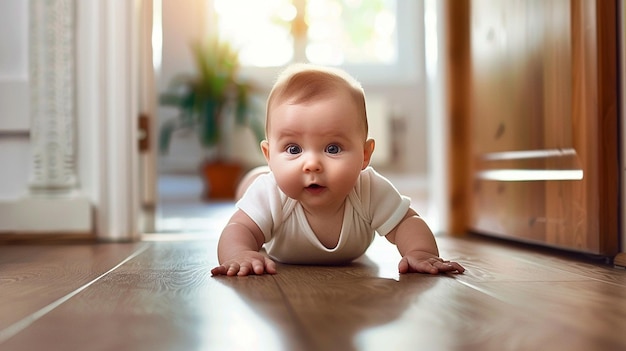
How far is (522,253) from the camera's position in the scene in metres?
1.47

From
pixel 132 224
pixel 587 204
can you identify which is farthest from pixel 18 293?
pixel 587 204

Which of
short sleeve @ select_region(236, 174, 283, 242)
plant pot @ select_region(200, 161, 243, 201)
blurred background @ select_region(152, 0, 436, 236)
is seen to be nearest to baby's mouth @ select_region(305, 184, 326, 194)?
short sleeve @ select_region(236, 174, 283, 242)


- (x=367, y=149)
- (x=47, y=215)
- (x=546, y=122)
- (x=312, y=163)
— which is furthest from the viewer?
(x=47, y=215)

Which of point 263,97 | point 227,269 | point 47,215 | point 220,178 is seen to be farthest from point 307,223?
point 263,97

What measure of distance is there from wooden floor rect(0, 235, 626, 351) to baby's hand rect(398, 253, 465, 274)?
2 centimetres

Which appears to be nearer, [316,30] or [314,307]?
[314,307]

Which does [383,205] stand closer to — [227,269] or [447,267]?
[447,267]

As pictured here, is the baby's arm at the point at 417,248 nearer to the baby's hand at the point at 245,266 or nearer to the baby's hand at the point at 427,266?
the baby's hand at the point at 427,266

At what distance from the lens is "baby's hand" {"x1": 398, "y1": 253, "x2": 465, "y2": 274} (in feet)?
3.60

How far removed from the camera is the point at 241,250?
3.76 ft

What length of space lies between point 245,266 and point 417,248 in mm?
308

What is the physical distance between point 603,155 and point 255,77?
3.92 metres

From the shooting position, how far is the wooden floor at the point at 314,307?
65cm

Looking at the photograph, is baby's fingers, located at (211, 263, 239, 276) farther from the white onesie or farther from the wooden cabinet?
the wooden cabinet
